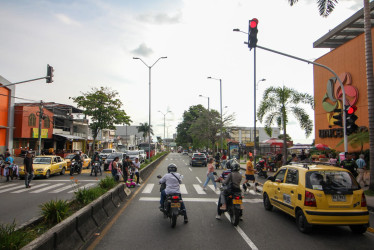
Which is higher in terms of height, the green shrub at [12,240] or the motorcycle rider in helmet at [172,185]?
the motorcycle rider in helmet at [172,185]

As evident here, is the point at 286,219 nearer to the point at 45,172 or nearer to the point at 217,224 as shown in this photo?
the point at 217,224

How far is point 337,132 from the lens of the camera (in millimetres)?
25000

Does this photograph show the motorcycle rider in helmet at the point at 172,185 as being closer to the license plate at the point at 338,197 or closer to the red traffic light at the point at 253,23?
the license plate at the point at 338,197

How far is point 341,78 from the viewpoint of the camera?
2452 centimetres

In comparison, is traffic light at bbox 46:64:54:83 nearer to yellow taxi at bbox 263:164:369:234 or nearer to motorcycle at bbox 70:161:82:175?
motorcycle at bbox 70:161:82:175

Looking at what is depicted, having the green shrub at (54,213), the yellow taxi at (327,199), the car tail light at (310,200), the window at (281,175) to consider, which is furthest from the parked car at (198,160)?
the green shrub at (54,213)

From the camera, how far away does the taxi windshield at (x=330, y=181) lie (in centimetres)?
686

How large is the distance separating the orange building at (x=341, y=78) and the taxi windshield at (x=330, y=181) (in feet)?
47.1

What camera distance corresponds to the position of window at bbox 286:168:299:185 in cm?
758

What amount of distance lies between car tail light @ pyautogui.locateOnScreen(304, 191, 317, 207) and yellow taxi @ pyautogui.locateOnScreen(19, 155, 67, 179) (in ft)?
55.2

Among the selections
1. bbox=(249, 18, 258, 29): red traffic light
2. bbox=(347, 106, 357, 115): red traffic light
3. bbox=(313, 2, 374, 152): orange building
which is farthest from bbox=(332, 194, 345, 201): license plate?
bbox=(313, 2, 374, 152): orange building

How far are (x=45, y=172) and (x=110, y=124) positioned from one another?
74.2 feet

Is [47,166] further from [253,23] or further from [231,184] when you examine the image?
[253,23]

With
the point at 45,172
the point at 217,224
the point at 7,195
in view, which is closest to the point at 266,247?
the point at 217,224
